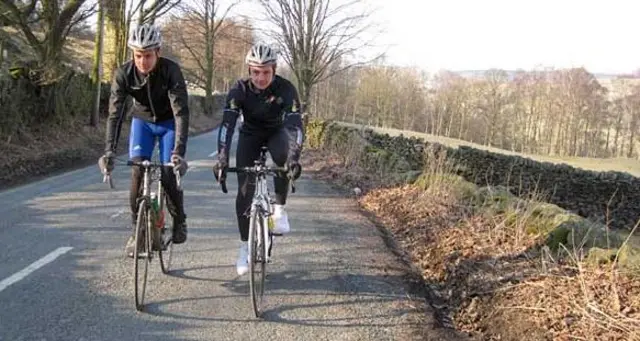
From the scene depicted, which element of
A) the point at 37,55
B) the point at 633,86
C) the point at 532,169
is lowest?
the point at 532,169

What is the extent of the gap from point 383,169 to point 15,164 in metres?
8.73

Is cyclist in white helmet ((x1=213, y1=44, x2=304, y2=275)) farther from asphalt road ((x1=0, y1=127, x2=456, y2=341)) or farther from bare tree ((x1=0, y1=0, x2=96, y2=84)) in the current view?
bare tree ((x1=0, y1=0, x2=96, y2=84))

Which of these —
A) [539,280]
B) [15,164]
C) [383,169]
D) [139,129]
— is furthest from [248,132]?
[15,164]

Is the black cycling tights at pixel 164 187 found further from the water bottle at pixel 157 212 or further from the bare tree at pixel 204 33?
the bare tree at pixel 204 33

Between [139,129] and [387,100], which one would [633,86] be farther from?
[139,129]

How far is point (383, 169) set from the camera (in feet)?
46.4

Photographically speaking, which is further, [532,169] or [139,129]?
[532,169]

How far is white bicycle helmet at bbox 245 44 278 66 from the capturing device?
5004 millimetres

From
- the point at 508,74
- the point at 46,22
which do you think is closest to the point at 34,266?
the point at 46,22

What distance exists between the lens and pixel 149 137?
5.23m

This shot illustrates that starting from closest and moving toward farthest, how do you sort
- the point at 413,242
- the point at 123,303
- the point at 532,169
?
the point at 123,303 → the point at 413,242 → the point at 532,169

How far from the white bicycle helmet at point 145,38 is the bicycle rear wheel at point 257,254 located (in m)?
1.64

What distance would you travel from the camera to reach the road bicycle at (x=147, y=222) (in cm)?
468

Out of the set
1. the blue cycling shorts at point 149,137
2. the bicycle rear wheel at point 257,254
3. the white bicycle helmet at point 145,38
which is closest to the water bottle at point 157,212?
the blue cycling shorts at point 149,137
